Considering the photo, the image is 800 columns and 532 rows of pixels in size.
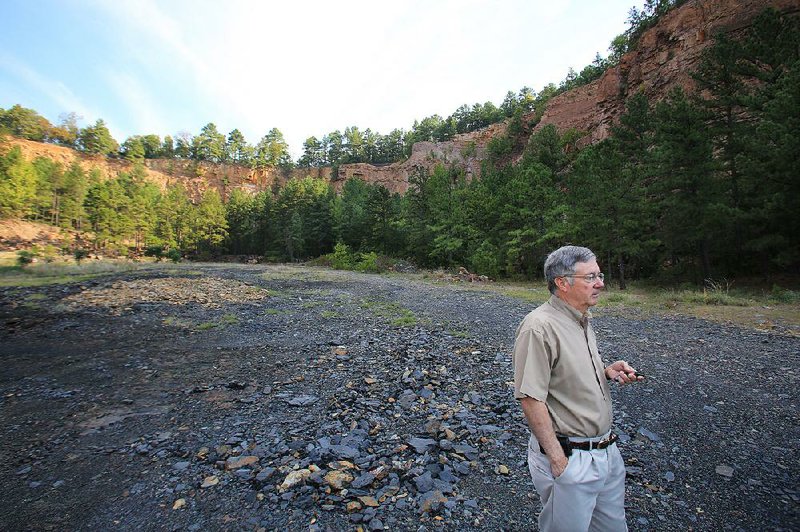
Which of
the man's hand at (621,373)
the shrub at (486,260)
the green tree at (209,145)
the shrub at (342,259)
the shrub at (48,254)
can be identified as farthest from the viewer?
the green tree at (209,145)

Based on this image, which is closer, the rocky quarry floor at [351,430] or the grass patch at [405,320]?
the rocky quarry floor at [351,430]

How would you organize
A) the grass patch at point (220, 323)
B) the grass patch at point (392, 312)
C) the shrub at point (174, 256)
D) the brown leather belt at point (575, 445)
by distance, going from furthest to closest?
the shrub at point (174, 256), the grass patch at point (392, 312), the grass patch at point (220, 323), the brown leather belt at point (575, 445)

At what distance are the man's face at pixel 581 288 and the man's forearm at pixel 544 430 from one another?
0.70m

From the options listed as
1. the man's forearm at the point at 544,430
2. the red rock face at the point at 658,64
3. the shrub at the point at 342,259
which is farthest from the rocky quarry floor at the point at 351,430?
the shrub at the point at 342,259

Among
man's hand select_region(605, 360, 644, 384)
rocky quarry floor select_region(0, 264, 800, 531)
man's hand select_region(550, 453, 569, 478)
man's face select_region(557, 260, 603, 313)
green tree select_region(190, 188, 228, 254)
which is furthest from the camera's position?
green tree select_region(190, 188, 228, 254)

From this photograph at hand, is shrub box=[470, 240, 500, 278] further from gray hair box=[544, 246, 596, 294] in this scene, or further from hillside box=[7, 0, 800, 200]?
gray hair box=[544, 246, 596, 294]

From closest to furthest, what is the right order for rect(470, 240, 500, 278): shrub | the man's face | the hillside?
the man's face, rect(470, 240, 500, 278): shrub, the hillside

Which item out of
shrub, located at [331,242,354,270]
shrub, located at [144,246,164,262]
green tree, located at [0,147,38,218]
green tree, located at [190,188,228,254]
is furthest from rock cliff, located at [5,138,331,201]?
shrub, located at [331,242,354,270]

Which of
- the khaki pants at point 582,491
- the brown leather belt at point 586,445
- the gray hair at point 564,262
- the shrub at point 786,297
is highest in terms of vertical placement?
the gray hair at point 564,262

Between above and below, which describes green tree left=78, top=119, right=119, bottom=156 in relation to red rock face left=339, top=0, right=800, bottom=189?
above

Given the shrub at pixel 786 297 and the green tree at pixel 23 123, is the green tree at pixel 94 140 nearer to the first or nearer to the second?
the green tree at pixel 23 123

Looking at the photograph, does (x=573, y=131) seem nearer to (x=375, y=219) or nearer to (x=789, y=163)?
(x=375, y=219)

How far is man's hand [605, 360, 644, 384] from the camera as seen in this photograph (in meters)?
2.41

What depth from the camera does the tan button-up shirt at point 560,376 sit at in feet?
6.84
